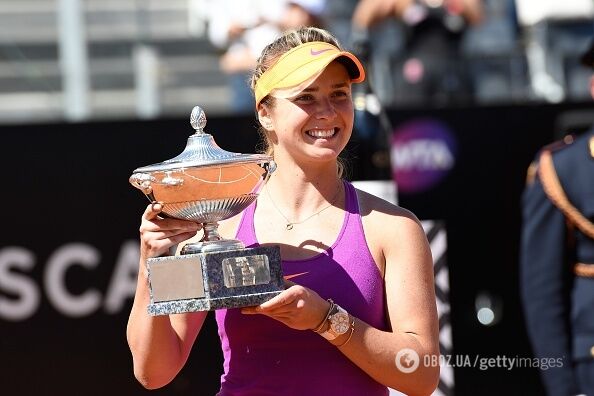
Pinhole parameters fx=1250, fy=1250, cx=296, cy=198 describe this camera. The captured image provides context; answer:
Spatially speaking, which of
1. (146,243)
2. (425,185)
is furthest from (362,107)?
(146,243)

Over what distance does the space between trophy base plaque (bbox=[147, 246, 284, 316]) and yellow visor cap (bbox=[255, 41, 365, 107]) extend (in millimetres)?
395

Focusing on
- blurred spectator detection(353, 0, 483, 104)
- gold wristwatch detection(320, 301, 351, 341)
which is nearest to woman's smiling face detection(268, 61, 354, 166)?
gold wristwatch detection(320, 301, 351, 341)

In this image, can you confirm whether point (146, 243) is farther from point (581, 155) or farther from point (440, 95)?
point (440, 95)

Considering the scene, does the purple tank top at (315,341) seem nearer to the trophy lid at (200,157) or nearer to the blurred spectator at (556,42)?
the trophy lid at (200,157)

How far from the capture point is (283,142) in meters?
2.90

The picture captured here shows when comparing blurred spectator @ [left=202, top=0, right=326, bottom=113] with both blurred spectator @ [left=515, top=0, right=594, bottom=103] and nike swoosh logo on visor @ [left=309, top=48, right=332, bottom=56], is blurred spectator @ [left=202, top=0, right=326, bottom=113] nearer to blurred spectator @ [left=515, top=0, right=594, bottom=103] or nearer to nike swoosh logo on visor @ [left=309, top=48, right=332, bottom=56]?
blurred spectator @ [left=515, top=0, right=594, bottom=103]

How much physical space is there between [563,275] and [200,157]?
195cm

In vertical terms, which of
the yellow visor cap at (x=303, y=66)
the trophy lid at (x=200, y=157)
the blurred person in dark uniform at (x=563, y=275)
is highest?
the yellow visor cap at (x=303, y=66)

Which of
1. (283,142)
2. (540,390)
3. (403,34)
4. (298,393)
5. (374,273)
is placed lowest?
(540,390)

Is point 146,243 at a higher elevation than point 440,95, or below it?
below

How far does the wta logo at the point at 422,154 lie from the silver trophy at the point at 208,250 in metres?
3.38

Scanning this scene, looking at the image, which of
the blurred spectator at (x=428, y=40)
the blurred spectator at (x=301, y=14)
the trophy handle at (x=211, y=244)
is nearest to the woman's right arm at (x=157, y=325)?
the trophy handle at (x=211, y=244)

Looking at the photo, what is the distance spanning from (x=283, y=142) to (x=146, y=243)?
413 mm

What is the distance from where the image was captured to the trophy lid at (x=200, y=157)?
8.81 feet
